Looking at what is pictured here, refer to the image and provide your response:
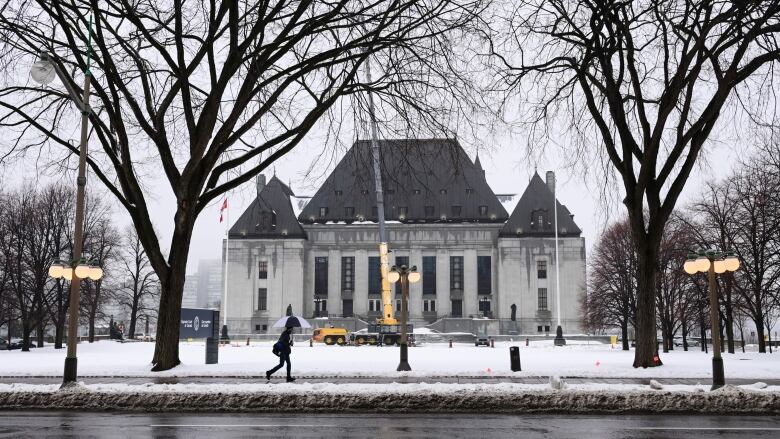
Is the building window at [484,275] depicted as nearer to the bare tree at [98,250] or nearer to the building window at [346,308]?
the building window at [346,308]

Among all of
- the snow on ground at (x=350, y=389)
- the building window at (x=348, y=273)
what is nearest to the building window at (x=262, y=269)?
the building window at (x=348, y=273)

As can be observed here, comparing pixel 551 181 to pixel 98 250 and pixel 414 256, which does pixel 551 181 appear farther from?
pixel 98 250

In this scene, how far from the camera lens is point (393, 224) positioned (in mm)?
90750

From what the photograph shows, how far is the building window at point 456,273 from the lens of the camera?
90294 millimetres

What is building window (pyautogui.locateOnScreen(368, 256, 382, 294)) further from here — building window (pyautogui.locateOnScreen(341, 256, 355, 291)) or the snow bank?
the snow bank

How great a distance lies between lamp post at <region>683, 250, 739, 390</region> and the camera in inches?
651

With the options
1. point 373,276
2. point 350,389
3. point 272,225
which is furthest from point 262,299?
point 350,389

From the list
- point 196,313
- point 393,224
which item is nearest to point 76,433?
point 196,313

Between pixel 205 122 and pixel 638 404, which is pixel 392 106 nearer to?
pixel 205 122

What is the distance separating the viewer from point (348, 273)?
91312 millimetres

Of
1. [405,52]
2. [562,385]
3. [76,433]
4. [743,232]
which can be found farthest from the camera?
[743,232]

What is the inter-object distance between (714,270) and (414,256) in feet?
240

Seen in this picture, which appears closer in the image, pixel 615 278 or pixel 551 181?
pixel 615 278

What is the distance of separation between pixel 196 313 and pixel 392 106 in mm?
13751
